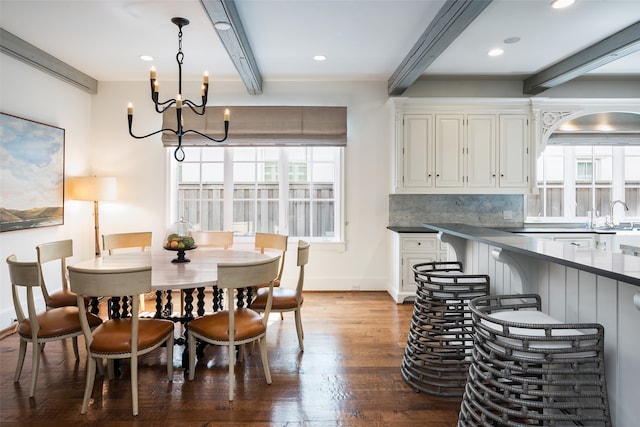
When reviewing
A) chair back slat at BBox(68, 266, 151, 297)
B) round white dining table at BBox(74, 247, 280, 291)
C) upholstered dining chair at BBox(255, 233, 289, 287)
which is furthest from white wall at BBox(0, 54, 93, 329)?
upholstered dining chair at BBox(255, 233, 289, 287)

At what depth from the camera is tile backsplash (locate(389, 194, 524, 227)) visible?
5105 millimetres

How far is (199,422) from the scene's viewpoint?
218 cm

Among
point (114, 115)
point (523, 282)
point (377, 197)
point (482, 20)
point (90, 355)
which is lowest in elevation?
point (90, 355)

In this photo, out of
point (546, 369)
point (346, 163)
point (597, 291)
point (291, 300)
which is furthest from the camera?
point (346, 163)

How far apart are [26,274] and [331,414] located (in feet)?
6.57

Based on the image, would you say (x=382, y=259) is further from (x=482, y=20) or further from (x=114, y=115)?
(x=114, y=115)

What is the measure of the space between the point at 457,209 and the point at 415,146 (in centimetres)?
105

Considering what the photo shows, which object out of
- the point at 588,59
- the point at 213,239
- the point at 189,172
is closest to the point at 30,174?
the point at 189,172

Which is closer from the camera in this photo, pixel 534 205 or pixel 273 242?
pixel 273 242

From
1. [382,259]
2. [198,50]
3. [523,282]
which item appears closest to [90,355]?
[523,282]

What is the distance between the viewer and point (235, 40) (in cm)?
333

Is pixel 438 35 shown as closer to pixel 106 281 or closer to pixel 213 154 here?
pixel 106 281

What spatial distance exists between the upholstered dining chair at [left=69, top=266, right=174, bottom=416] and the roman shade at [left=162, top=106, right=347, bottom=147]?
292cm

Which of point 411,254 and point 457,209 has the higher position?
point 457,209
